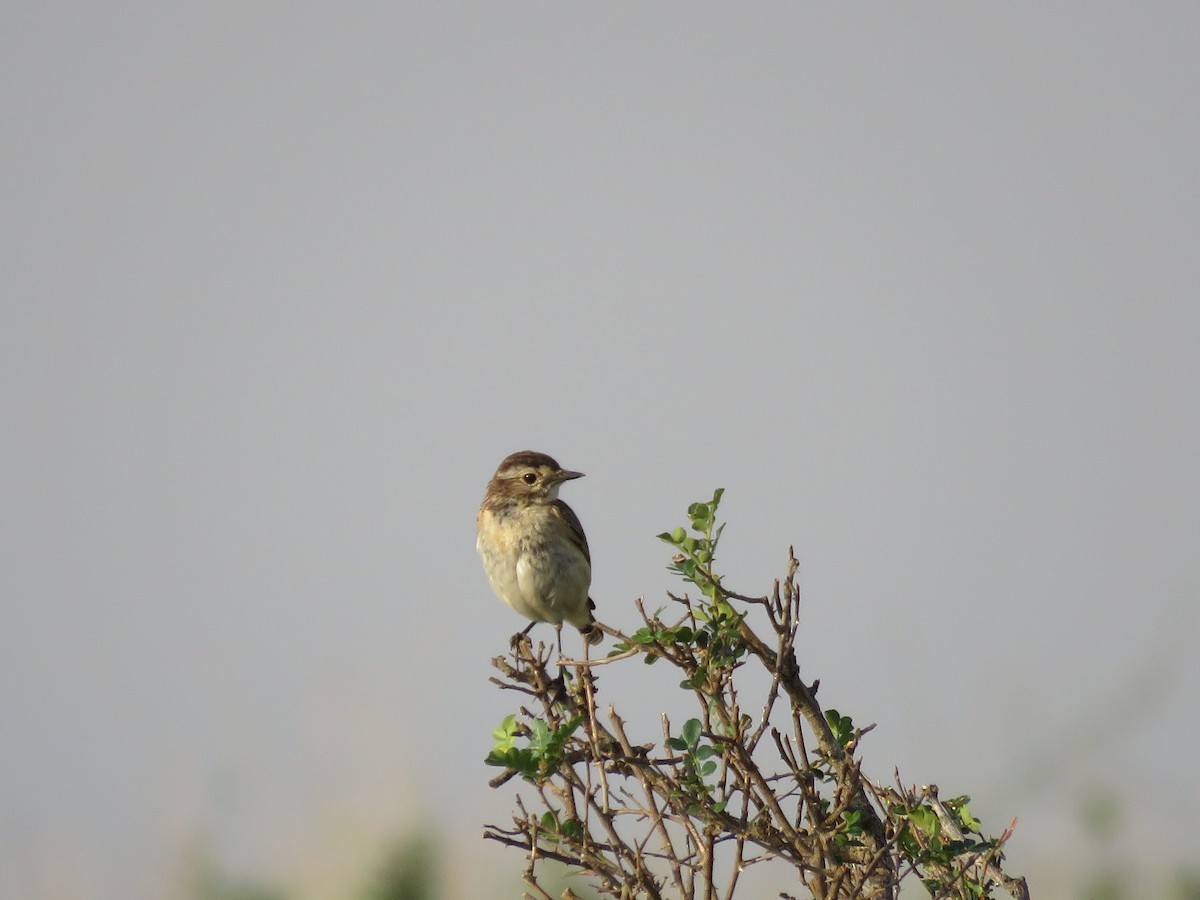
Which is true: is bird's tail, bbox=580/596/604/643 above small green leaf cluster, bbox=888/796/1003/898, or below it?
above

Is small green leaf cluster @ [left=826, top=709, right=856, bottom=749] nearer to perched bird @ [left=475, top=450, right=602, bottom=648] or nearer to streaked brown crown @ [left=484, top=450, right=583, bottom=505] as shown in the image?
perched bird @ [left=475, top=450, right=602, bottom=648]

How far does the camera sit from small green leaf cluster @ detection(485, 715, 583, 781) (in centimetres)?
431

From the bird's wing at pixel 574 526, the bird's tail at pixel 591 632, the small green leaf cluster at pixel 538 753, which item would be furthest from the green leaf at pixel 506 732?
the bird's wing at pixel 574 526

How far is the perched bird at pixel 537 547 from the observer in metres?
8.20

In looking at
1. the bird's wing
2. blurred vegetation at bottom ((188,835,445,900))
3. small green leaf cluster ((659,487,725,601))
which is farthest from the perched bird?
small green leaf cluster ((659,487,725,601))

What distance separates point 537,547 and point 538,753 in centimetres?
400

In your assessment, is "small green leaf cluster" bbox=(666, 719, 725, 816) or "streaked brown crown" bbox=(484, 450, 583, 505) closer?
"small green leaf cluster" bbox=(666, 719, 725, 816)

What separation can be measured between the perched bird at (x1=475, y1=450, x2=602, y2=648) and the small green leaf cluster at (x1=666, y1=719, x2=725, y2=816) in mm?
3588

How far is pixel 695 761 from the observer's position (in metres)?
4.31

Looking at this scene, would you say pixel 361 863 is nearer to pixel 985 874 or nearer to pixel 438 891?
pixel 438 891

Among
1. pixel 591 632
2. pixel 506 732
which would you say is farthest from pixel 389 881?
pixel 506 732

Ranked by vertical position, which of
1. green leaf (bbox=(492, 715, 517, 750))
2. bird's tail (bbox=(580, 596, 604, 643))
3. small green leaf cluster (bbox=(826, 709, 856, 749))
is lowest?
green leaf (bbox=(492, 715, 517, 750))

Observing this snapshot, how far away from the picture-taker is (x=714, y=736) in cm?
420

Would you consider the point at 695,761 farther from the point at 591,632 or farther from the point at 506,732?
the point at 591,632
